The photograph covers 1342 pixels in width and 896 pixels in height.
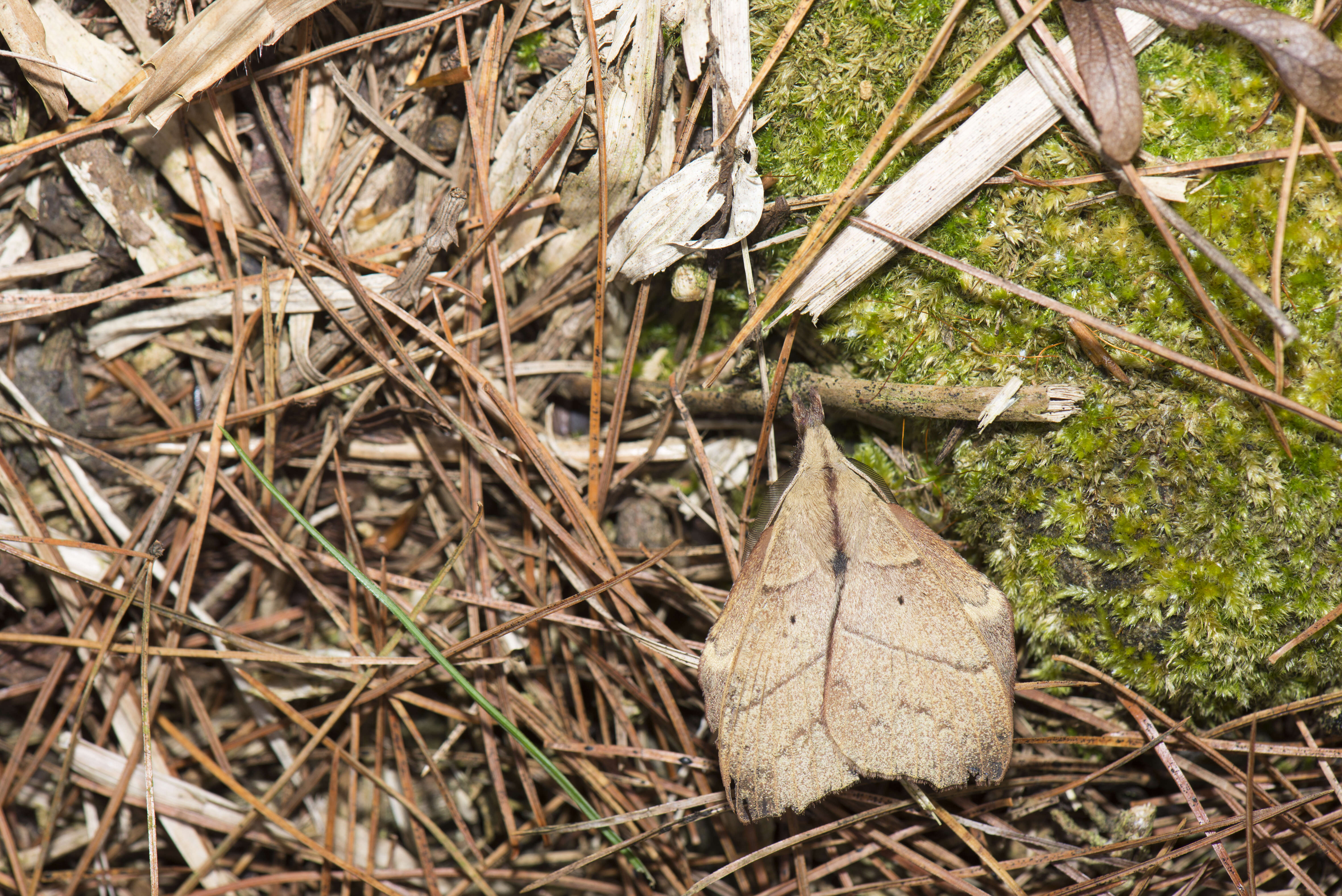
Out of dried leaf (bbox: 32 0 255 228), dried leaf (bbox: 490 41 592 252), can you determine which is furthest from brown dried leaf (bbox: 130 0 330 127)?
dried leaf (bbox: 490 41 592 252)

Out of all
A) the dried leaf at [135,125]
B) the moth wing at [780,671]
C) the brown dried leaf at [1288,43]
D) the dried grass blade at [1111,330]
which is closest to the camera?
the brown dried leaf at [1288,43]

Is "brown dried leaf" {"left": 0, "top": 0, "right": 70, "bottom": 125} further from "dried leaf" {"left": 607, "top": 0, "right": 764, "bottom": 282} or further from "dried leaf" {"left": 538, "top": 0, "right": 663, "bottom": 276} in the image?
"dried leaf" {"left": 607, "top": 0, "right": 764, "bottom": 282}

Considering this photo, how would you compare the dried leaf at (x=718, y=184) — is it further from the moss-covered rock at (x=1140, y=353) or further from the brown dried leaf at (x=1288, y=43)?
the brown dried leaf at (x=1288, y=43)

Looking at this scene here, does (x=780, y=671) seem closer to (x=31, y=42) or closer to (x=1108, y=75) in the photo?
(x=1108, y=75)

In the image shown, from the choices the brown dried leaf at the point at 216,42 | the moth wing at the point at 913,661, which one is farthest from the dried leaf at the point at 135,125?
the moth wing at the point at 913,661

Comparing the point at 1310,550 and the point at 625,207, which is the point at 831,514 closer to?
the point at 625,207

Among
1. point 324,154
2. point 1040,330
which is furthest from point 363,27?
point 1040,330

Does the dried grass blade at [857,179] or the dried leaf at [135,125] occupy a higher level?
the dried leaf at [135,125]
